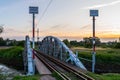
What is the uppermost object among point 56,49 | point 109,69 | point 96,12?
point 96,12

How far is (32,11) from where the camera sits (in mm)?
48344

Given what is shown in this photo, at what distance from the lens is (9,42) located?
168 meters

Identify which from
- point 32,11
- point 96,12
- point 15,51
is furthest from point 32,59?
point 15,51

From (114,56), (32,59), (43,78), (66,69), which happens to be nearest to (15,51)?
(114,56)

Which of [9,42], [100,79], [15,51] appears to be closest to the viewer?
[100,79]

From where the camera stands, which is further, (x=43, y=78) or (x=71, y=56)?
(x=71, y=56)

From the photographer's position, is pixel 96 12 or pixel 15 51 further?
pixel 15 51

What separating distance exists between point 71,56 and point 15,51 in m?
49.0

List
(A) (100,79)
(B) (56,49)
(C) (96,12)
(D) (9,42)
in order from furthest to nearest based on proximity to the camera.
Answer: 1. (D) (9,42)
2. (B) (56,49)
3. (C) (96,12)
4. (A) (100,79)

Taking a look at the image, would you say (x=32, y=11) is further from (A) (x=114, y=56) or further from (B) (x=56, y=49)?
(A) (x=114, y=56)

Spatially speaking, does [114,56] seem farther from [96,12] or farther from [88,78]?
[88,78]

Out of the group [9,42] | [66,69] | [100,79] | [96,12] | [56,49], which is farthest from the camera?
[9,42]

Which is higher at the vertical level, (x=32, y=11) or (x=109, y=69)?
(x=32, y=11)

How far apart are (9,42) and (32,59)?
136102mm
